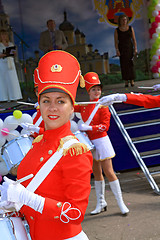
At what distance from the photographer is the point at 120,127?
18.8 ft

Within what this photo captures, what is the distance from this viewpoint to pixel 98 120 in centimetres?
444

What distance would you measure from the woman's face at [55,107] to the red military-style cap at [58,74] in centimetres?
3

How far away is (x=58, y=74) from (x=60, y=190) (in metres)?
0.54

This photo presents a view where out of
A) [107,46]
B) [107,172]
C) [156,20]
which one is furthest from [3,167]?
[156,20]

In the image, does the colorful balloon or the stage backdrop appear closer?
the colorful balloon

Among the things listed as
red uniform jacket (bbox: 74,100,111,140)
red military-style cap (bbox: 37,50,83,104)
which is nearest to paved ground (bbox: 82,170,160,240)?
red uniform jacket (bbox: 74,100,111,140)

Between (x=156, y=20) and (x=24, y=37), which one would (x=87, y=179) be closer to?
(x=24, y=37)

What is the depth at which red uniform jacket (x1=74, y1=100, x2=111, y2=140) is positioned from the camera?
4.34 metres

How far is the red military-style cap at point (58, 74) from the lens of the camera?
1.56 metres

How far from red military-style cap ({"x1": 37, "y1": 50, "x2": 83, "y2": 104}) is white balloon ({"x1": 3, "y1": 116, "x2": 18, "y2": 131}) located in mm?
3687

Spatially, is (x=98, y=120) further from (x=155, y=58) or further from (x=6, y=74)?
(x=155, y=58)

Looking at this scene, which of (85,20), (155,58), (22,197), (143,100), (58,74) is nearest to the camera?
(22,197)

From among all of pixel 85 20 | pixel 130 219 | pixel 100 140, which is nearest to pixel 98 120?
pixel 100 140

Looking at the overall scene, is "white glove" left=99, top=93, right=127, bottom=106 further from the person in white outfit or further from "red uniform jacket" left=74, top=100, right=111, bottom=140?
the person in white outfit
